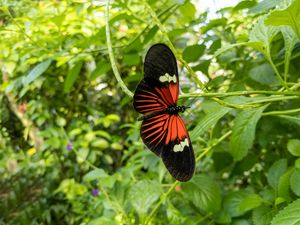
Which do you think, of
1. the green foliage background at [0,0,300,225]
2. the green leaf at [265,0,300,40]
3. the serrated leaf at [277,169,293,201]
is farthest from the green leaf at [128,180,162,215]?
the green leaf at [265,0,300,40]

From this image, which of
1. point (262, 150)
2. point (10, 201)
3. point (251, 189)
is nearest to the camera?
point (251, 189)

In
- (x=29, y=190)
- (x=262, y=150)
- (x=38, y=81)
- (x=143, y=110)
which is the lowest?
(x=262, y=150)

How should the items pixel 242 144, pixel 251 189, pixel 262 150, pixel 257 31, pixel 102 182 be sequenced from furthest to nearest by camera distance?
pixel 262 150 < pixel 102 182 < pixel 251 189 < pixel 242 144 < pixel 257 31

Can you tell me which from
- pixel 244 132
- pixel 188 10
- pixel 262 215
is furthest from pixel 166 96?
pixel 188 10

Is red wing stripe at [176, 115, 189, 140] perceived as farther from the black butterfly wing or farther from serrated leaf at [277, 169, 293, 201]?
serrated leaf at [277, 169, 293, 201]

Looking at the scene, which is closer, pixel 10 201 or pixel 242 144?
pixel 242 144

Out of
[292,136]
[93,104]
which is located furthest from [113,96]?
[292,136]

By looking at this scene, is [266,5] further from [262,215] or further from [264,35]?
[262,215]

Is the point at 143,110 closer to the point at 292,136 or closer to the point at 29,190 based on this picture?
the point at 292,136
